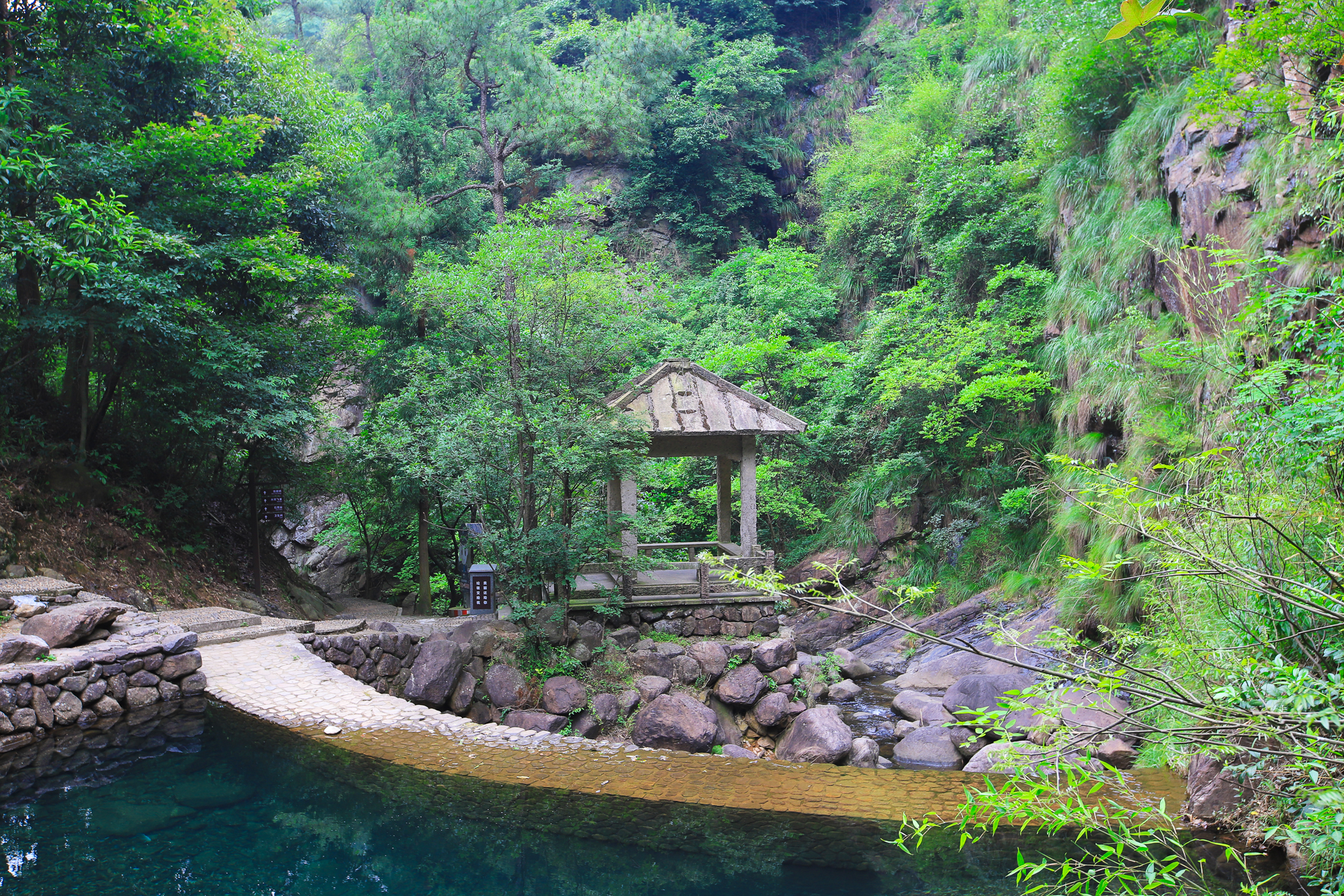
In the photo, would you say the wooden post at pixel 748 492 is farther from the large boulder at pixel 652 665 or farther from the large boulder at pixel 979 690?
the large boulder at pixel 979 690

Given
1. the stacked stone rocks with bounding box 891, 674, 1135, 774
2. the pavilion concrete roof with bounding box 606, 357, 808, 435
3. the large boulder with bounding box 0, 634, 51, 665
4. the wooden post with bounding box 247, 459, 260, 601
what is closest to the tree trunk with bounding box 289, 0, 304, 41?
the wooden post with bounding box 247, 459, 260, 601

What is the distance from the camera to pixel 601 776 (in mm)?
5906

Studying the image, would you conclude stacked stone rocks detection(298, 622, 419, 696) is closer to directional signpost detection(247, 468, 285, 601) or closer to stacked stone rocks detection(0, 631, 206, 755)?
stacked stone rocks detection(0, 631, 206, 755)

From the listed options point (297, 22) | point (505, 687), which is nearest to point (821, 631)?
point (505, 687)

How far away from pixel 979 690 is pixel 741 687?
2.58 metres

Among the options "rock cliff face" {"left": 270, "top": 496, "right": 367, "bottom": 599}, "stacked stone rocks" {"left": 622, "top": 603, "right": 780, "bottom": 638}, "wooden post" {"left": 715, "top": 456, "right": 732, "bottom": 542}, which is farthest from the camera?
"rock cliff face" {"left": 270, "top": 496, "right": 367, "bottom": 599}

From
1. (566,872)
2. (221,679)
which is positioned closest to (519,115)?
(221,679)

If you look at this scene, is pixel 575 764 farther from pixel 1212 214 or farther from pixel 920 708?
pixel 1212 214

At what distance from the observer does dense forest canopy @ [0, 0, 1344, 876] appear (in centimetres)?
568

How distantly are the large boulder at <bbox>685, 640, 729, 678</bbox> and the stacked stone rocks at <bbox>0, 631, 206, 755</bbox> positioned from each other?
5.15 metres

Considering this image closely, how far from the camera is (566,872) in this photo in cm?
468

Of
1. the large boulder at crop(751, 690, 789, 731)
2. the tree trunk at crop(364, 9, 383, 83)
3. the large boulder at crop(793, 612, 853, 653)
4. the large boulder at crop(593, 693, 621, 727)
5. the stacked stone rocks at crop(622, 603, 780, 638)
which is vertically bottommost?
the large boulder at crop(793, 612, 853, 653)

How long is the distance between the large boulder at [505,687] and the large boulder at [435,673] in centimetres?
35

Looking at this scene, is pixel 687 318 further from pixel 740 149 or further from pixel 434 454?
pixel 434 454
